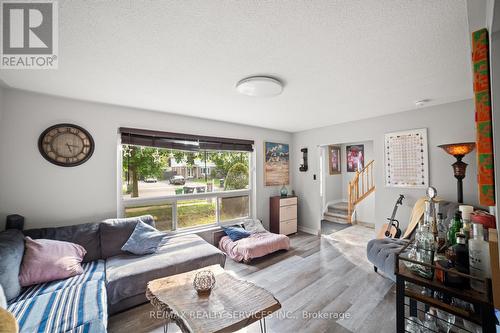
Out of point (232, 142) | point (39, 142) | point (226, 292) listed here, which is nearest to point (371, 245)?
point (226, 292)

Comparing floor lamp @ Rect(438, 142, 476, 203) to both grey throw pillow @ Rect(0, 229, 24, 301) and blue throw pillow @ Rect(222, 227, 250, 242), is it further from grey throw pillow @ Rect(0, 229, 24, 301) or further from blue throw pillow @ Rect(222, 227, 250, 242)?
grey throw pillow @ Rect(0, 229, 24, 301)

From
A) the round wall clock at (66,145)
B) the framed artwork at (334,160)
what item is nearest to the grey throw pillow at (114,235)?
the round wall clock at (66,145)

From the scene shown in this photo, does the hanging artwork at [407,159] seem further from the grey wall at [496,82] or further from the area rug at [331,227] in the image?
the grey wall at [496,82]

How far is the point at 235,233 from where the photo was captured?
11.8 ft

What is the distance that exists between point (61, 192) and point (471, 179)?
5307 millimetres

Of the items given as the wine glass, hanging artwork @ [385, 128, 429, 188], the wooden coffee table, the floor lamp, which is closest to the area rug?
hanging artwork @ [385, 128, 429, 188]

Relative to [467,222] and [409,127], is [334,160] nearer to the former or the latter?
[409,127]

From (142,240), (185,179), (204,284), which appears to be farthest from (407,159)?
(142,240)

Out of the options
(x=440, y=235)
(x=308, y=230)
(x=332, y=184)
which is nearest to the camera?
(x=440, y=235)

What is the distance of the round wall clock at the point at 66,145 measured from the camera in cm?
239

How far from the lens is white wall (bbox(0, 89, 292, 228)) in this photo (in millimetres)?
2240

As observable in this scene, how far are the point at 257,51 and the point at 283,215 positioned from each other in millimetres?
3562

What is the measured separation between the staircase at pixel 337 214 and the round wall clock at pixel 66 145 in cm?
576

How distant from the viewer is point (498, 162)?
29.1 inches
